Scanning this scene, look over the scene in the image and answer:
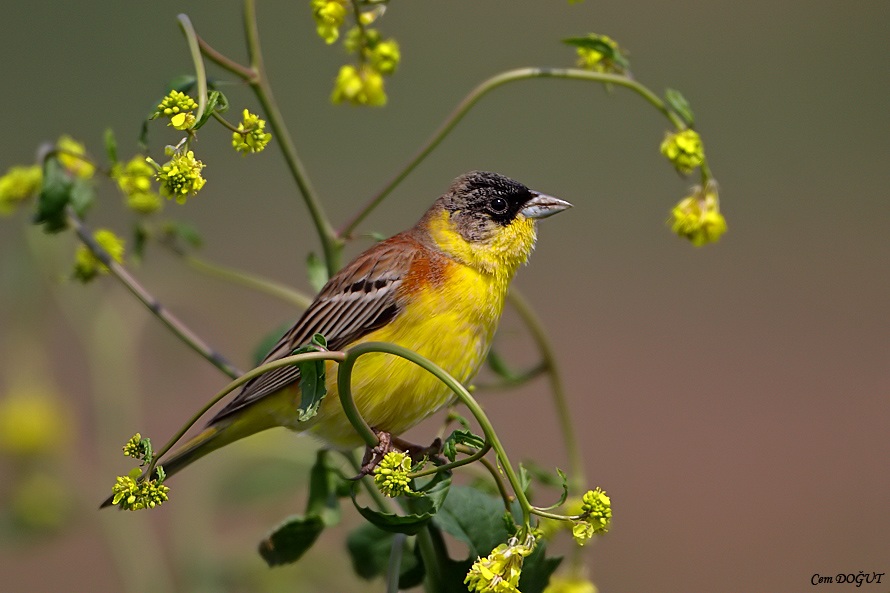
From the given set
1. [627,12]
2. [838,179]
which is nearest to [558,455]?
[838,179]

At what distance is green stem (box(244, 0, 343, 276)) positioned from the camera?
80.9 inches

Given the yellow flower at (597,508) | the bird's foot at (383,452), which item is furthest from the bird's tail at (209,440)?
the yellow flower at (597,508)

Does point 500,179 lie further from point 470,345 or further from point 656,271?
point 656,271

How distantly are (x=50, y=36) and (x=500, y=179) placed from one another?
1246 centimetres

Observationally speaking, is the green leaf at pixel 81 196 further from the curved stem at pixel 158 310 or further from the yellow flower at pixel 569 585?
the yellow flower at pixel 569 585

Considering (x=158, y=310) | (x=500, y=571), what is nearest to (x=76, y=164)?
(x=158, y=310)

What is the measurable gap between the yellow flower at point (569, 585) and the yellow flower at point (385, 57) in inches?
43.9

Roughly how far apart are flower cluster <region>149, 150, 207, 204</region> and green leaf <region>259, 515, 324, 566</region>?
2.47ft

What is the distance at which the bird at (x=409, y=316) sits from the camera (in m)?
2.38

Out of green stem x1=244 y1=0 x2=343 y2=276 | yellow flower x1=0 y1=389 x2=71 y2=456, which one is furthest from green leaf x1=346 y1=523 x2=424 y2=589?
yellow flower x1=0 y1=389 x2=71 y2=456

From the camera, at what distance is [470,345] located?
2.49m

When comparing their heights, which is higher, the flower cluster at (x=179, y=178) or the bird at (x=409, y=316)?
the flower cluster at (x=179, y=178)

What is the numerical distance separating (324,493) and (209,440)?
58cm

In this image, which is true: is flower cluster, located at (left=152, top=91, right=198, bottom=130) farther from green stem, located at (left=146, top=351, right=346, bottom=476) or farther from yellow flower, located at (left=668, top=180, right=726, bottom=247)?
yellow flower, located at (left=668, top=180, right=726, bottom=247)
